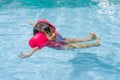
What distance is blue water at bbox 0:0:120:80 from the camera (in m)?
5.53

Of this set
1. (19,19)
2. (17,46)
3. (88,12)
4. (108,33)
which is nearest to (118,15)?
(88,12)

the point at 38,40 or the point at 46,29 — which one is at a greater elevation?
the point at 46,29

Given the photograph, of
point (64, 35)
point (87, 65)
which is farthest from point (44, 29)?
point (64, 35)

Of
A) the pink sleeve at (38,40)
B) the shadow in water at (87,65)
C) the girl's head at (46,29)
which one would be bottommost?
the shadow in water at (87,65)

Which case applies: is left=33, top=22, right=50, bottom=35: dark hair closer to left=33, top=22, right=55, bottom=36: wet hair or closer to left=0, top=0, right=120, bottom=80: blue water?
left=33, top=22, right=55, bottom=36: wet hair

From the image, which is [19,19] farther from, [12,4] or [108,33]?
[108,33]

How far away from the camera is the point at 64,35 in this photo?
710 cm

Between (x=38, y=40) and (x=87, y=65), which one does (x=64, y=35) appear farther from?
(x=38, y=40)

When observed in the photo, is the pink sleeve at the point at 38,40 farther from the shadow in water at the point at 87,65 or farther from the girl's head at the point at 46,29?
the shadow in water at the point at 87,65

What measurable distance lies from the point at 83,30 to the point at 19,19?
83.9 inches

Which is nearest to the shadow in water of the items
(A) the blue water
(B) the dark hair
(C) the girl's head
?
(A) the blue water

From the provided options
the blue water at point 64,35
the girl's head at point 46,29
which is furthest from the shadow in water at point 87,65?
the girl's head at point 46,29

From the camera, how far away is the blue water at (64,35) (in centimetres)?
553

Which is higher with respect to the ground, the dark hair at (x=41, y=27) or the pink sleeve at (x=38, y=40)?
the dark hair at (x=41, y=27)
